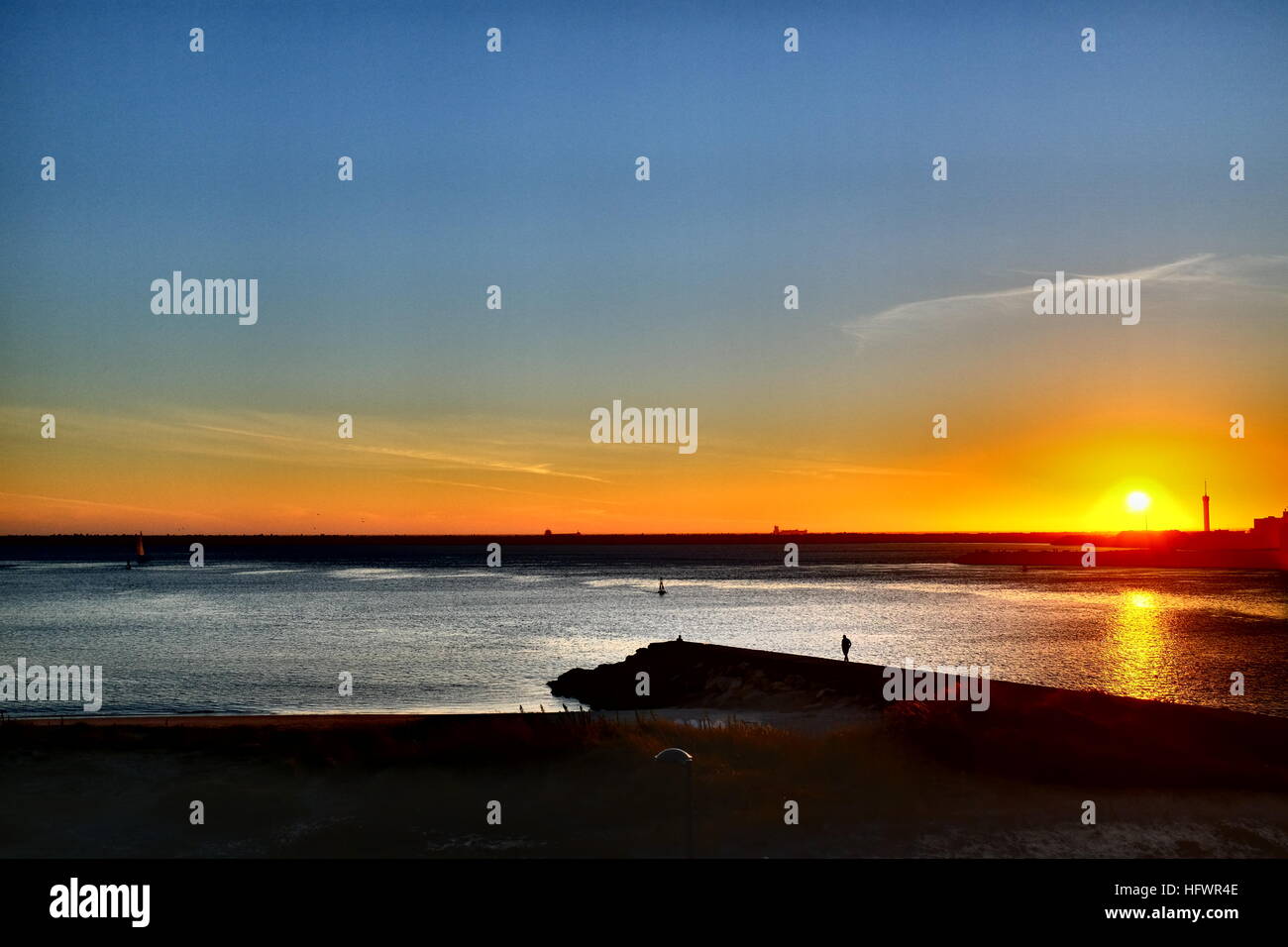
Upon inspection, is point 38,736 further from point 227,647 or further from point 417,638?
point 417,638

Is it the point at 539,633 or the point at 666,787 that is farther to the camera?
the point at 539,633

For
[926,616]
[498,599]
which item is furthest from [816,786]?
[498,599]

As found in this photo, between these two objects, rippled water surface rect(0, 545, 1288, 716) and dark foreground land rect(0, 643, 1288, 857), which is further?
rippled water surface rect(0, 545, 1288, 716)

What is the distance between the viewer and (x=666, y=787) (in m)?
14.9

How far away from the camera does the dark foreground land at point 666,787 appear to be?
12.7 meters

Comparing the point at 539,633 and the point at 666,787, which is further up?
the point at 666,787

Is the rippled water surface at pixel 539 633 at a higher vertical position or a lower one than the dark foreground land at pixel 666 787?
lower

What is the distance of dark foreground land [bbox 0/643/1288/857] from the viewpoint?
41.8 feet

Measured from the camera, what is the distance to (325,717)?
2862cm

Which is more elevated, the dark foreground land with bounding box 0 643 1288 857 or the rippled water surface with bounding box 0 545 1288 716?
the dark foreground land with bounding box 0 643 1288 857

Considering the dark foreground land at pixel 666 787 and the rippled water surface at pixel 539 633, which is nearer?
the dark foreground land at pixel 666 787
